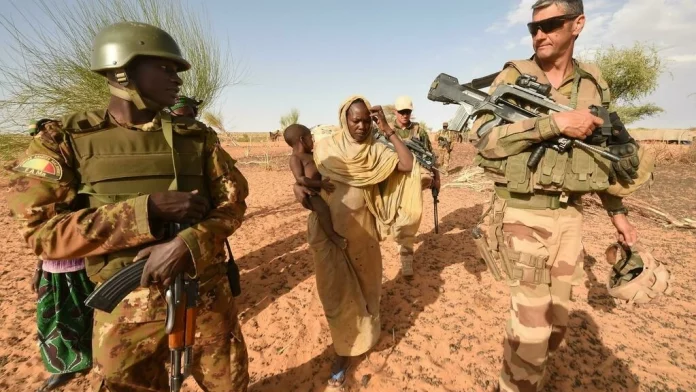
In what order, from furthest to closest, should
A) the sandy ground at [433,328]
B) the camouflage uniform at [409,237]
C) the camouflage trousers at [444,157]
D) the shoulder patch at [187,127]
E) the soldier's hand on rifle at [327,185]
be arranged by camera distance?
the camouflage trousers at [444,157] < the camouflage uniform at [409,237] < the sandy ground at [433,328] < the soldier's hand on rifle at [327,185] < the shoulder patch at [187,127]

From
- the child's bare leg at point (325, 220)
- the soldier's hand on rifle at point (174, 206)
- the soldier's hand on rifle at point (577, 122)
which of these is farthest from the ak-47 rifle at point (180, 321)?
the soldier's hand on rifle at point (577, 122)

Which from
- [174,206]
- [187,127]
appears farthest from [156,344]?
[187,127]

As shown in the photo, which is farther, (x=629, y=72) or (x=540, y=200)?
(x=629, y=72)

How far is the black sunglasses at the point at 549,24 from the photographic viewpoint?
1.98 meters

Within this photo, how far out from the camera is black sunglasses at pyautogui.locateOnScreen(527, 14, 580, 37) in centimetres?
198

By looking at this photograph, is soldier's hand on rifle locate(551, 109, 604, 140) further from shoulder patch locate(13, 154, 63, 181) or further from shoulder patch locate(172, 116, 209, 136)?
shoulder patch locate(13, 154, 63, 181)

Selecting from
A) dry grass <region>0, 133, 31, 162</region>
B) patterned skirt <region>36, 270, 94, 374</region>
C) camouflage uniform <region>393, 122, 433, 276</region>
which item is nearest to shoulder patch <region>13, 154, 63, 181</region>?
patterned skirt <region>36, 270, 94, 374</region>

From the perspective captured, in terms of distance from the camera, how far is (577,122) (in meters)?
1.86

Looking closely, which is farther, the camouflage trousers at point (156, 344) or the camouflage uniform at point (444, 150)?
the camouflage uniform at point (444, 150)

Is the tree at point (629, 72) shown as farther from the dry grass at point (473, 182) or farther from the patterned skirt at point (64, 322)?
the patterned skirt at point (64, 322)

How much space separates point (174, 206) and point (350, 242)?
4.83 ft

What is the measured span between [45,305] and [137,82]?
2290 millimetres

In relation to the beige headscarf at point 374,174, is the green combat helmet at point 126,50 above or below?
above

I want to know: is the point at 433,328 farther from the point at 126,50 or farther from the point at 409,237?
the point at 126,50
